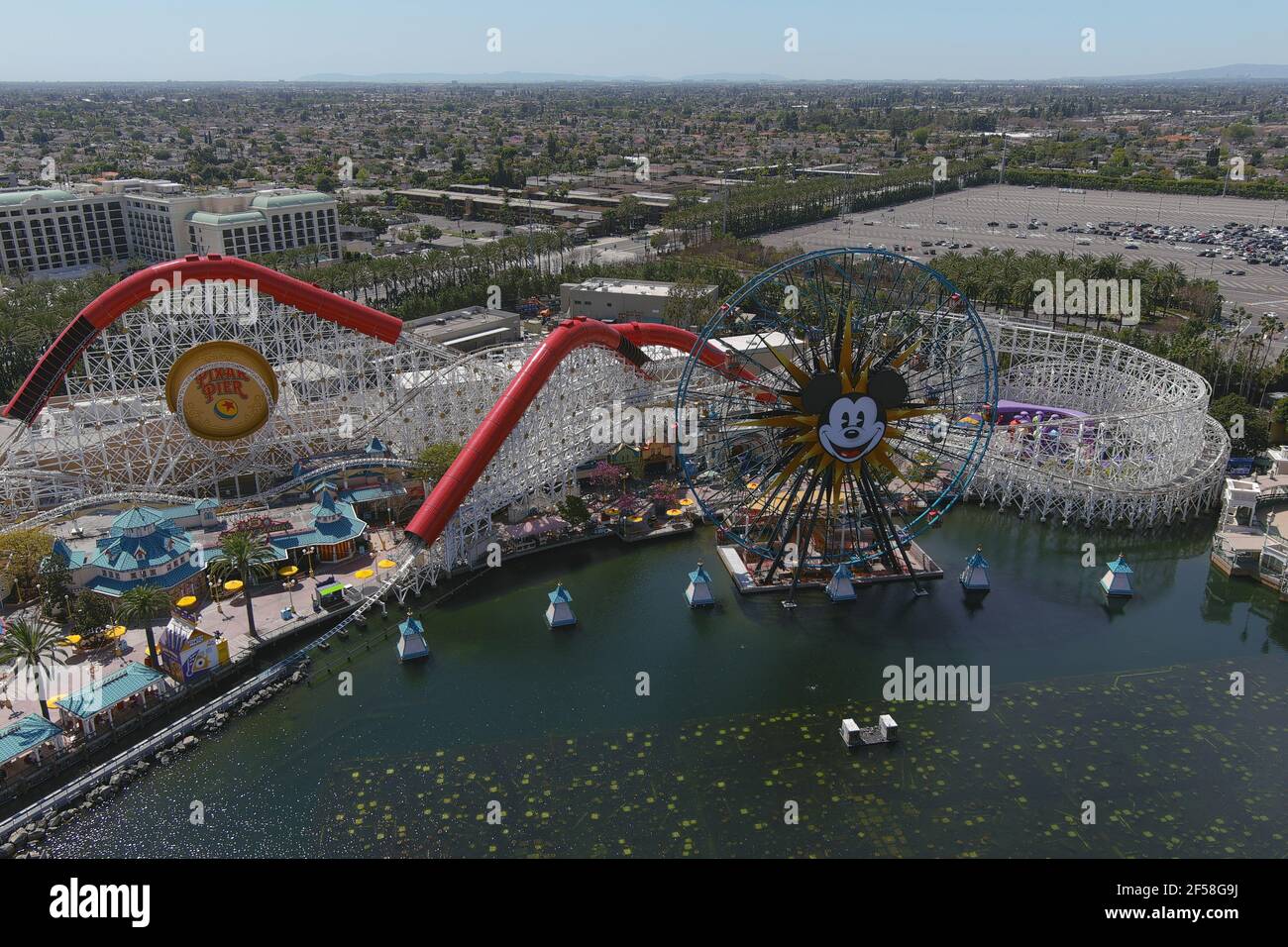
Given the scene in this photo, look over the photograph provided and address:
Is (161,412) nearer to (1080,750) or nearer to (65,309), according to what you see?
(65,309)

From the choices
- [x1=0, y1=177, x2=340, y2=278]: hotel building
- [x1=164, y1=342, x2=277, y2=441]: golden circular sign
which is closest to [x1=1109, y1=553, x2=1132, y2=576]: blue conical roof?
[x1=164, y1=342, x2=277, y2=441]: golden circular sign

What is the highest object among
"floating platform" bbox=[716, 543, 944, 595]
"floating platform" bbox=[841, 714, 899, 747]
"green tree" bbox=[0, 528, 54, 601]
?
"green tree" bbox=[0, 528, 54, 601]

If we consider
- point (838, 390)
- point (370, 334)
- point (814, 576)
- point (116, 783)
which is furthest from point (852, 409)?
point (116, 783)

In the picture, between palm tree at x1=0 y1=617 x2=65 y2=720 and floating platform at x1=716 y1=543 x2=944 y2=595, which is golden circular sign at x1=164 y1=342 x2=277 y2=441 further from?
floating platform at x1=716 y1=543 x2=944 y2=595

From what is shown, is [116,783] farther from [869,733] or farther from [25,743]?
[869,733]

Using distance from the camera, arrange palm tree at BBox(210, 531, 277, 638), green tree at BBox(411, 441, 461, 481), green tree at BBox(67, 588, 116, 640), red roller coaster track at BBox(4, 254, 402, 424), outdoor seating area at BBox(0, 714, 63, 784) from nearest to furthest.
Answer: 1. outdoor seating area at BBox(0, 714, 63, 784)
2. green tree at BBox(67, 588, 116, 640)
3. palm tree at BBox(210, 531, 277, 638)
4. red roller coaster track at BBox(4, 254, 402, 424)
5. green tree at BBox(411, 441, 461, 481)

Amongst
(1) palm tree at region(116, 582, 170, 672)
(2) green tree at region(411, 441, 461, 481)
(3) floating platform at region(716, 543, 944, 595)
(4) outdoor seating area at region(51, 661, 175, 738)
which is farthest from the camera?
(2) green tree at region(411, 441, 461, 481)

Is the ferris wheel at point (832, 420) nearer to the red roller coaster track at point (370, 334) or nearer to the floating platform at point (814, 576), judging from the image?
the floating platform at point (814, 576)
